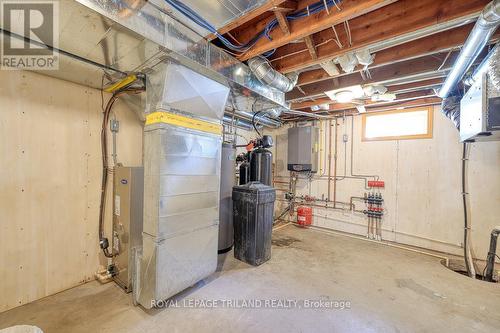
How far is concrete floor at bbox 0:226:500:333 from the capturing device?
1704mm

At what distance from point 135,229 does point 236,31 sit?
7.58 feet

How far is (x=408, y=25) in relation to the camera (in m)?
1.68

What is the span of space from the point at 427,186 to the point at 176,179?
162 inches

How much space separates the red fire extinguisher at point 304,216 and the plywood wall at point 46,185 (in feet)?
11.7

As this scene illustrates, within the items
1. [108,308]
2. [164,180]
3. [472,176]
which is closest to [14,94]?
[164,180]

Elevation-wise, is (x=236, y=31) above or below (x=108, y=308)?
above

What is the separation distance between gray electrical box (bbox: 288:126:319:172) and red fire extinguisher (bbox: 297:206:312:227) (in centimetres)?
89

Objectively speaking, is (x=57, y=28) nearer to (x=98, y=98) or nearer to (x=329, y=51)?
(x=98, y=98)

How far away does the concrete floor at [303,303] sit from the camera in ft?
5.59

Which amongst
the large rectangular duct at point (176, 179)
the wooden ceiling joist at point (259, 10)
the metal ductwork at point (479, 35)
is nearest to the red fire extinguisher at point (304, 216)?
the large rectangular duct at point (176, 179)

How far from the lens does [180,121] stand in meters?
1.90

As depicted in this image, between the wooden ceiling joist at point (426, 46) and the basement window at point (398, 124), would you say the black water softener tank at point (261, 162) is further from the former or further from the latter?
the basement window at point (398, 124)

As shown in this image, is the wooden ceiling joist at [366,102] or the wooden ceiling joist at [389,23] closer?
the wooden ceiling joist at [389,23]

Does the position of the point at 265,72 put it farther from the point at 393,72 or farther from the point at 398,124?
the point at 398,124
